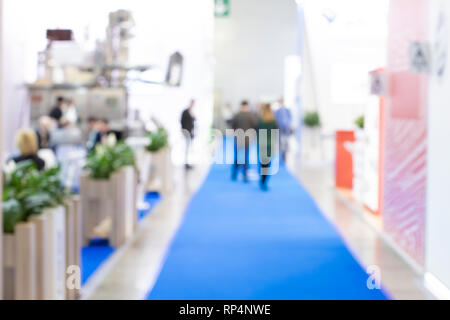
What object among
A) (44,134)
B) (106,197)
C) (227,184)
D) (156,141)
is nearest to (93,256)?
(106,197)

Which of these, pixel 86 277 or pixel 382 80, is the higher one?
pixel 382 80

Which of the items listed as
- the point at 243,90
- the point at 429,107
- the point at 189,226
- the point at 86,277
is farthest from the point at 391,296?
the point at 243,90

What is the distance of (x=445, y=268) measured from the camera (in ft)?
12.9

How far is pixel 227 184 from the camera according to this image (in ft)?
35.9

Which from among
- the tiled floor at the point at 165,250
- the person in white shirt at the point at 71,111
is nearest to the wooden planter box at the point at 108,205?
the tiled floor at the point at 165,250

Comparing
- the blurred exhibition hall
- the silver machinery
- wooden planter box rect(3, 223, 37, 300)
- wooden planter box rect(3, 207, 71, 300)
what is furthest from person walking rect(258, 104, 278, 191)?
wooden planter box rect(3, 223, 37, 300)

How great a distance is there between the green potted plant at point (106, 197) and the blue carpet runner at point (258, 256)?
47cm

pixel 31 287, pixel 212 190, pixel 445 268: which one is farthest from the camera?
pixel 212 190

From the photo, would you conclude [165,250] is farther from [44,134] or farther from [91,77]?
[91,77]

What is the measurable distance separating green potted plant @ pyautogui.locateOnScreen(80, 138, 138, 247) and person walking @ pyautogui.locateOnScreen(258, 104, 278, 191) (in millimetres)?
4403

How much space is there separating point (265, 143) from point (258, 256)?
5237 millimetres

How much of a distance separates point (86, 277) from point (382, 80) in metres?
2.92

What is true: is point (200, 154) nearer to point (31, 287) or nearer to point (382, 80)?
point (382, 80)

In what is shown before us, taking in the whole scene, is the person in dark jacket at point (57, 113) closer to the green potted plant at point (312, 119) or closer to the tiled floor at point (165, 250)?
the tiled floor at point (165, 250)
